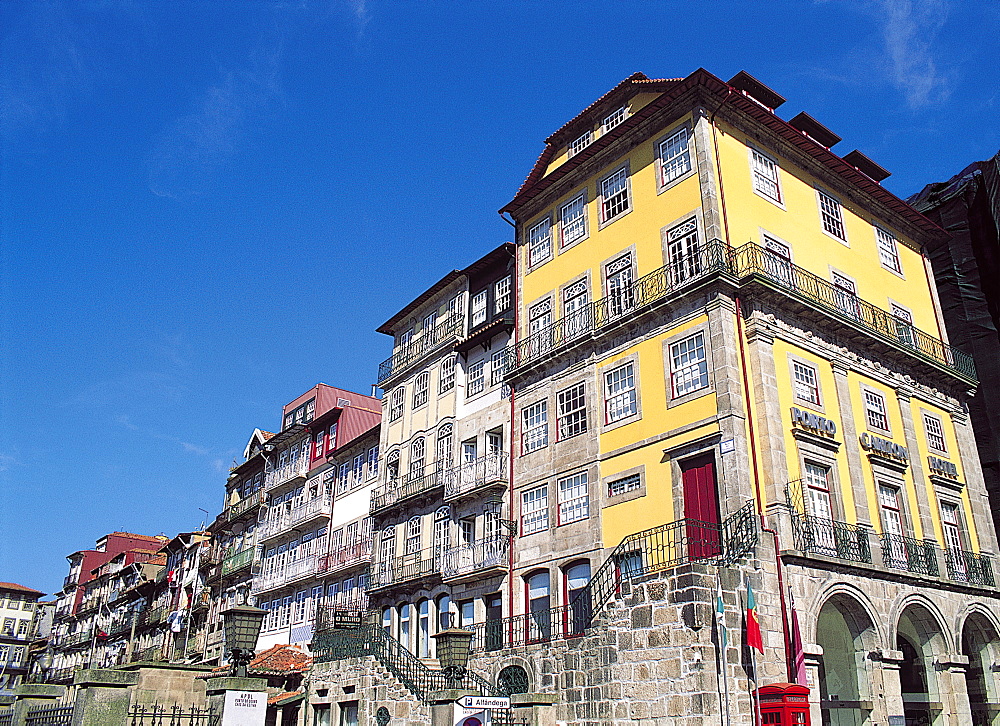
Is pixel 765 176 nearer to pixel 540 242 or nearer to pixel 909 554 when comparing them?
pixel 540 242

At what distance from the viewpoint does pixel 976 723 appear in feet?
78.2

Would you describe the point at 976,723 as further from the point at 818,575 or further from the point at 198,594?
the point at 198,594

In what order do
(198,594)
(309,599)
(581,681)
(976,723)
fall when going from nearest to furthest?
(581,681)
(976,723)
(309,599)
(198,594)

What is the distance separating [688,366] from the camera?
2367cm

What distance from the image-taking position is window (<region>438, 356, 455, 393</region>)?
3409 centimetres

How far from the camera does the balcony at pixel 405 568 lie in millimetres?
30750

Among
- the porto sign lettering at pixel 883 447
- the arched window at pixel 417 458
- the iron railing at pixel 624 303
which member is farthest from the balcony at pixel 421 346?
the porto sign lettering at pixel 883 447

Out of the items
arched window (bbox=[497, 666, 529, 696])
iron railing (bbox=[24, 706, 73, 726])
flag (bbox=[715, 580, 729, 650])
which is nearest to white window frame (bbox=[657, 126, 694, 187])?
flag (bbox=[715, 580, 729, 650])

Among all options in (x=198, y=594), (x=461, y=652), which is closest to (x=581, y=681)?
(x=461, y=652)

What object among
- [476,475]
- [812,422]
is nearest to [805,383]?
[812,422]

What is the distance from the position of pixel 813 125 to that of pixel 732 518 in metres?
16.3

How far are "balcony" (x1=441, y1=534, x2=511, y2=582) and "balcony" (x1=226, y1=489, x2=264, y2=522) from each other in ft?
A: 71.7

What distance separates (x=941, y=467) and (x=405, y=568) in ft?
62.9

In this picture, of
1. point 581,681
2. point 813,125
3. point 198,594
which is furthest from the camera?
point 198,594
